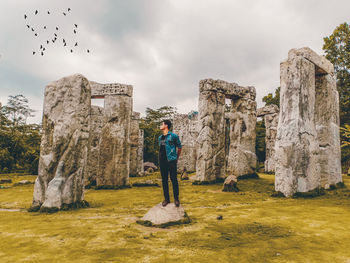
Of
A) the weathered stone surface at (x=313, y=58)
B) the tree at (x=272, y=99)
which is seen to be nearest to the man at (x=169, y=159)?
the weathered stone surface at (x=313, y=58)

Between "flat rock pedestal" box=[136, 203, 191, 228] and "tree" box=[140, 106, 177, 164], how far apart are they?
1724 cm

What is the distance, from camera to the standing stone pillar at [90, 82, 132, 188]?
9203 millimetres

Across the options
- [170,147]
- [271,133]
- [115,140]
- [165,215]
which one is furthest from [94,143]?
[271,133]

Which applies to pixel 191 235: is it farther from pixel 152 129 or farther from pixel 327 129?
pixel 152 129

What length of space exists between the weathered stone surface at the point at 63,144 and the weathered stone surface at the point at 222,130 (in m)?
5.23

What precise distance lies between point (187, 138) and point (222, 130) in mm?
6598

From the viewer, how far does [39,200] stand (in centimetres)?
513

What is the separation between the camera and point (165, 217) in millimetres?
3873

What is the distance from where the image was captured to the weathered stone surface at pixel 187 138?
1636 cm

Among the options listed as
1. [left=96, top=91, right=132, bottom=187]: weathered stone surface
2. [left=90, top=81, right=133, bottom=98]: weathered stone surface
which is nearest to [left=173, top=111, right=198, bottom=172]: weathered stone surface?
[left=96, top=91, right=132, bottom=187]: weathered stone surface

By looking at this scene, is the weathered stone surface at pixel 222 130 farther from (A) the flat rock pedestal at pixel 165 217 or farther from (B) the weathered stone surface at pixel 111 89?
(A) the flat rock pedestal at pixel 165 217

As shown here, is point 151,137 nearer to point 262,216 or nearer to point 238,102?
point 238,102

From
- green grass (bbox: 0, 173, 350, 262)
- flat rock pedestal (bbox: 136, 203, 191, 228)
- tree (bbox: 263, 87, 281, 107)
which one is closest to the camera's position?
green grass (bbox: 0, 173, 350, 262)

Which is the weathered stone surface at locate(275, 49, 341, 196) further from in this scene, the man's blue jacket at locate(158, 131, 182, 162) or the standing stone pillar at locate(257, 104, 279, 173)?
the standing stone pillar at locate(257, 104, 279, 173)
